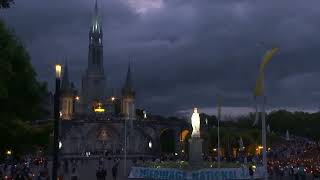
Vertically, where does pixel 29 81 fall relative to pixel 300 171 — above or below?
above

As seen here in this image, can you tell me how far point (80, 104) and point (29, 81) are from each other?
11781cm

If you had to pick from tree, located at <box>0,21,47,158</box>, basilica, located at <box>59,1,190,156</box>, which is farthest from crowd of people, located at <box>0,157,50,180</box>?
basilica, located at <box>59,1,190,156</box>

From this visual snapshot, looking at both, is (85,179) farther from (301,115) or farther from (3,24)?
(301,115)

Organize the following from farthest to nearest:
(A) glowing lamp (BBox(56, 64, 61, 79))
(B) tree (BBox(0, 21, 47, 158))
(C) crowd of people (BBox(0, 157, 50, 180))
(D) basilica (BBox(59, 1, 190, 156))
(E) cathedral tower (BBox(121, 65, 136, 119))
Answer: (E) cathedral tower (BBox(121, 65, 136, 119)) → (D) basilica (BBox(59, 1, 190, 156)) → (C) crowd of people (BBox(0, 157, 50, 180)) → (B) tree (BBox(0, 21, 47, 158)) → (A) glowing lamp (BBox(56, 64, 61, 79))

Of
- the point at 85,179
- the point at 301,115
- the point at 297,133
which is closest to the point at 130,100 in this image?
the point at 297,133

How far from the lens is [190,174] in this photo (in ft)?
91.4

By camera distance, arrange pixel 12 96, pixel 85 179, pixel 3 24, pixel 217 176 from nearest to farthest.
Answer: pixel 3 24
pixel 12 96
pixel 217 176
pixel 85 179

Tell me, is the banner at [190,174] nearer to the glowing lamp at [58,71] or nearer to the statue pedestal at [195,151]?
the statue pedestal at [195,151]

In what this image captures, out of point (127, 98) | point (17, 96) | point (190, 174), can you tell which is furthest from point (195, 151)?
point (127, 98)

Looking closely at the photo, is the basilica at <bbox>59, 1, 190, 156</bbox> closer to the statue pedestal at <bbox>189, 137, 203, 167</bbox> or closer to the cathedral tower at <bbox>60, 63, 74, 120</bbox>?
the cathedral tower at <bbox>60, 63, 74, 120</bbox>

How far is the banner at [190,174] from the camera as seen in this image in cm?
2778

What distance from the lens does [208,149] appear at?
9944cm

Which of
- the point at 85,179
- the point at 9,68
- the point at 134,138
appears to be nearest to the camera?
the point at 9,68

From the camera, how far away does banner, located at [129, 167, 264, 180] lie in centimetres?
2778
